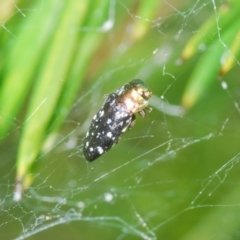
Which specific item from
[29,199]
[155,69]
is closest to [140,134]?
[155,69]

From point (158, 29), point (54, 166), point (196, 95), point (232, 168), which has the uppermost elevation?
point (158, 29)

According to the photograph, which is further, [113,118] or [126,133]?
[126,133]

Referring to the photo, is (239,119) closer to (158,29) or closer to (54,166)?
(158,29)

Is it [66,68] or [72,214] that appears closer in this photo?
[66,68]
